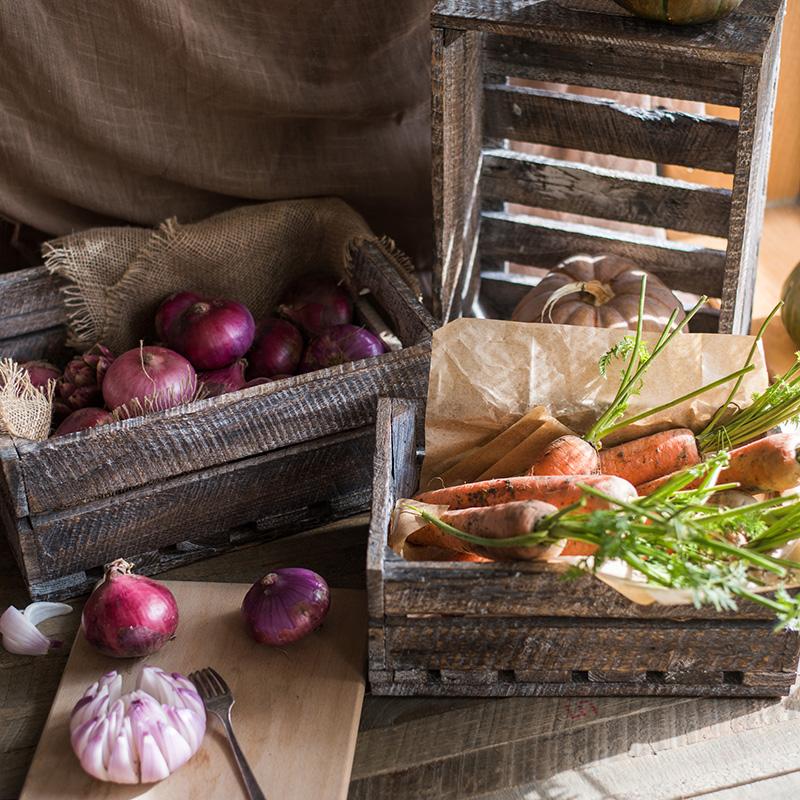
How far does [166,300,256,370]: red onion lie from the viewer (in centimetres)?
122

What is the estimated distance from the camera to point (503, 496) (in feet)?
3.21

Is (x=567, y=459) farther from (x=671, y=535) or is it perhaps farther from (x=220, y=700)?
(x=220, y=700)

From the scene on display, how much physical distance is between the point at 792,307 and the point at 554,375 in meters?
0.44

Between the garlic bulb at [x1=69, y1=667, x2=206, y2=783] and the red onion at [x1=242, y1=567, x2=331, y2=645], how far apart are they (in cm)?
10

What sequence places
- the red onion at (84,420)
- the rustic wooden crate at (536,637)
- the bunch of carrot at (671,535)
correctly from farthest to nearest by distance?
the red onion at (84,420)
the rustic wooden crate at (536,637)
the bunch of carrot at (671,535)

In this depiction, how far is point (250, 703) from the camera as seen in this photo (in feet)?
3.16

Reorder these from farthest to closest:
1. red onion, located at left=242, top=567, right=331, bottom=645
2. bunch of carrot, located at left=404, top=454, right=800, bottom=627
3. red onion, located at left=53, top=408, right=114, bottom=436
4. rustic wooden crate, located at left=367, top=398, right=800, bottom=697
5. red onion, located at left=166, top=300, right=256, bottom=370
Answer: red onion, located at left=166, top=300, right=256, bottom=370, red onion, located at left=53, top=408, right=114, bottom=436, red onion, located at left=242, top=567, right=331, bottom=645, rustic wooden crate, located at left=367, top=398, right=800, bottom=697, bunch of carrot, located at left=404, top=454, right=800, bottom=627

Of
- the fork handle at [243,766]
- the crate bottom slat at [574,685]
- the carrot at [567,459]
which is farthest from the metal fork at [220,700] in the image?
the carrot at [567,459]

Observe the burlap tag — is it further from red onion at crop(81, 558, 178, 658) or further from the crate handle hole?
the crate handle hole

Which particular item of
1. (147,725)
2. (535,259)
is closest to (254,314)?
(535,259)

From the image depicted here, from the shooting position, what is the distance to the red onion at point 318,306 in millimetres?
1287

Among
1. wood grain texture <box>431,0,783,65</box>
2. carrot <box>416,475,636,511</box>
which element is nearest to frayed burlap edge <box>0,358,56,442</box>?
carrot <box>416,475,636,511</box>

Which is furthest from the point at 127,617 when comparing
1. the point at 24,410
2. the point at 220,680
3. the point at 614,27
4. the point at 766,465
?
the point at 614,27

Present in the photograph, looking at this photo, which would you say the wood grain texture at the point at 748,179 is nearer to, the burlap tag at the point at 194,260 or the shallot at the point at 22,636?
the burlap tag at the point at 194,260
